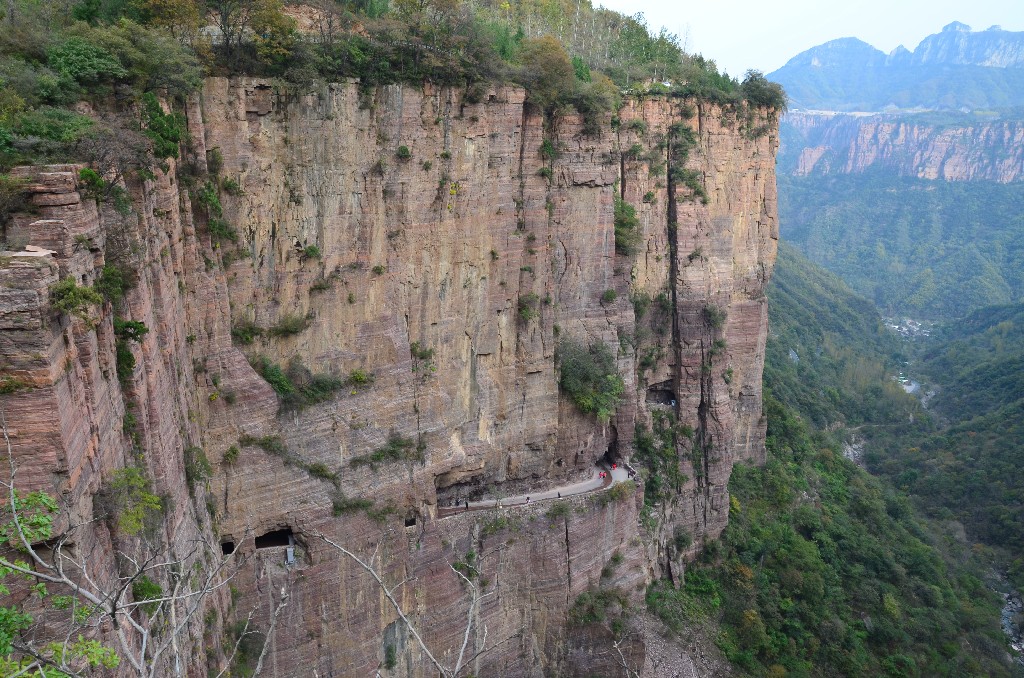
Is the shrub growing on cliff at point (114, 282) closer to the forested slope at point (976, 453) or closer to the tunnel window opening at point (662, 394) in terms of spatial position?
the tunnel window opening at point (662, 394)

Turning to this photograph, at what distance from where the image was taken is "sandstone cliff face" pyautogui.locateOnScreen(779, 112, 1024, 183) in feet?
405

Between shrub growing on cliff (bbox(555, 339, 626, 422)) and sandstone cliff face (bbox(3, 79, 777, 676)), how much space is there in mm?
472

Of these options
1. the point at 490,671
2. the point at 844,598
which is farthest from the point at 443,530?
the point at 844,598

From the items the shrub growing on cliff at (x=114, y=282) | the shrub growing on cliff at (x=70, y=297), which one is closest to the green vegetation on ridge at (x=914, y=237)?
the shrub growing on cliff at (x=114, y=282)

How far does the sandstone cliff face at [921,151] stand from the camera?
4860 inches

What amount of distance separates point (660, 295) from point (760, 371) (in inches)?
235

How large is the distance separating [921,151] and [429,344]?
136m

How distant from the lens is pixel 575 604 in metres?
25.1

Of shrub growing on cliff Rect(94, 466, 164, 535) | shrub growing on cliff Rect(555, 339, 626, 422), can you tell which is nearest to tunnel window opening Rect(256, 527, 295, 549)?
shrub growing on cliff Rect(94, 466, 164, 535)

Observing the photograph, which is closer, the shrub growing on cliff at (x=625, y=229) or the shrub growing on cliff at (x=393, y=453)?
the shrub growing on cliff at (x=393, y=453)

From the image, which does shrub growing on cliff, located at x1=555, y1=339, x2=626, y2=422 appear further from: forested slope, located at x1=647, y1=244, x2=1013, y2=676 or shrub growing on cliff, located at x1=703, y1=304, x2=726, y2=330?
forested slope, located at x1=647, y1=244, x2=1013, y2=676

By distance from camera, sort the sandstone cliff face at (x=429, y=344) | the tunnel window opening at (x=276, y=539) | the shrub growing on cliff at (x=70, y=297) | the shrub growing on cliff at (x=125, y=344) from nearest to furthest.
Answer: the shrub growing on cliff at (x=70, y=297)
the shrub growing on cliff at (x=125, y=344)
the sandstone cliff face at (x=429, y=344)
the tunnel window opening at (x=276, y=539)

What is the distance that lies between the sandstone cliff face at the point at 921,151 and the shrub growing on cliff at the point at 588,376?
400 ft

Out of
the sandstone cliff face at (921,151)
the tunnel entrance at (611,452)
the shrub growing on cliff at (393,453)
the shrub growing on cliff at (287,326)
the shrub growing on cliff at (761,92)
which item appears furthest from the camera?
the sandstone cliff face at (921,151)
